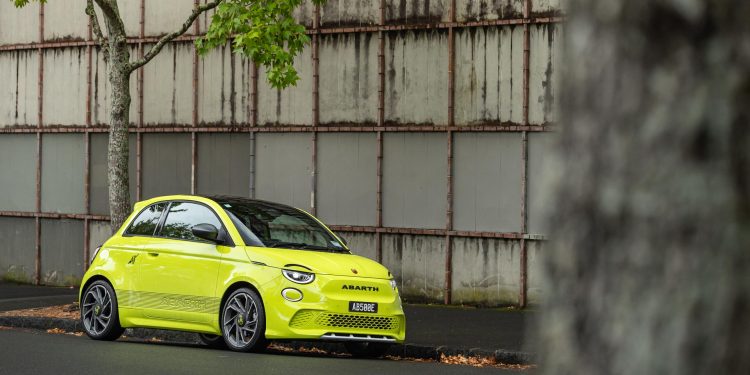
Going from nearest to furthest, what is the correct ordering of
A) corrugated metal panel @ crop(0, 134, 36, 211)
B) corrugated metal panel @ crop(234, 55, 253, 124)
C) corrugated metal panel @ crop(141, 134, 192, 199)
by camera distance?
corrugated metal panel @ crop(234, 55, 253, 124)
corrugated metal panel @ crop(141, 134, 192, 199)
corrugated metal panel @ crop(0, 134, 36, 211)

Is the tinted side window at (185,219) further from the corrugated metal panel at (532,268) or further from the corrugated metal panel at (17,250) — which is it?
the corrugated metal panel at (17,250)

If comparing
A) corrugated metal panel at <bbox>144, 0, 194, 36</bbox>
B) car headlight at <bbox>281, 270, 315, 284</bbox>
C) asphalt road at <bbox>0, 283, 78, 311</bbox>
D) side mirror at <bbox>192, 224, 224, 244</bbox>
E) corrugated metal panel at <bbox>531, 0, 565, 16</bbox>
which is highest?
corrugated metal panel at <bbox>144, 0, 194, 36</bbox>

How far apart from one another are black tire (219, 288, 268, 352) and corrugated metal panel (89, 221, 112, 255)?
11844mm

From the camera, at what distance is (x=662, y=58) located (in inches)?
94.0

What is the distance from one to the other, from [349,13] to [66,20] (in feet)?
20.7

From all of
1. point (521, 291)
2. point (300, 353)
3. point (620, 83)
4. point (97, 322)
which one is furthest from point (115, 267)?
point (620, 83)

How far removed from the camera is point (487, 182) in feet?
71.5

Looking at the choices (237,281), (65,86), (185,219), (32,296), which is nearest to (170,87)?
(65,86)

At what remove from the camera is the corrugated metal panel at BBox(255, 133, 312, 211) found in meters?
23.5

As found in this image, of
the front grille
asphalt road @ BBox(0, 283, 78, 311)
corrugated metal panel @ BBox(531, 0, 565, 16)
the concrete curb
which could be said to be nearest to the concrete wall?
corrugated metal panel @ BBox(531, 0, 565, 16)

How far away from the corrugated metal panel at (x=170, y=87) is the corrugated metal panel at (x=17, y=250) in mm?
3534

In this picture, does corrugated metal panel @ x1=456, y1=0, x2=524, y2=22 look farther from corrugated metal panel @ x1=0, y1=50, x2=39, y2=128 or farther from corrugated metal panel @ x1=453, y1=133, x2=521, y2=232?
corrugated metal panel @ x1=0, y1=50, x2=39, y2=128

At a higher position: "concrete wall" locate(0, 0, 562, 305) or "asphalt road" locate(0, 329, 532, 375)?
"concrete wall" locate(0, 0, 562, 305)

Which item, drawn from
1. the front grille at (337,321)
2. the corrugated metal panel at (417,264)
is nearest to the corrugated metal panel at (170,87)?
the corrugated metal panel at (417,264)
